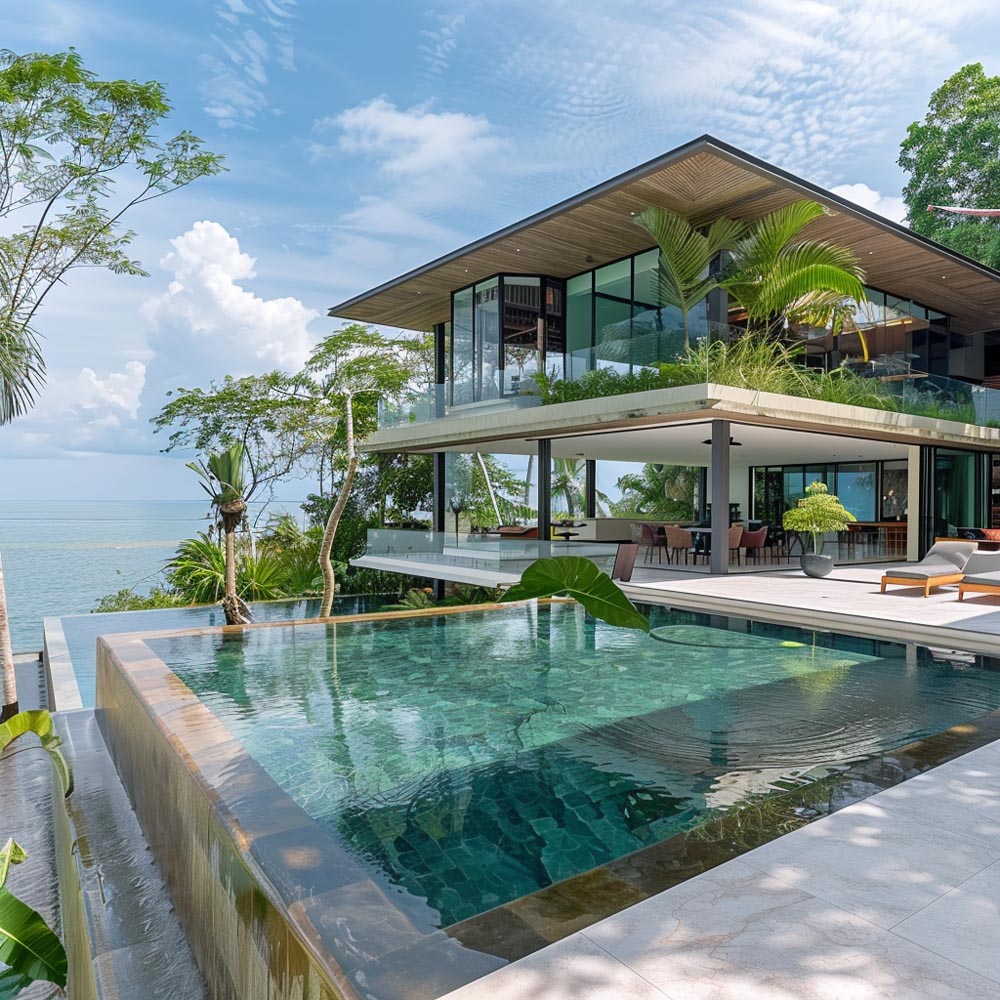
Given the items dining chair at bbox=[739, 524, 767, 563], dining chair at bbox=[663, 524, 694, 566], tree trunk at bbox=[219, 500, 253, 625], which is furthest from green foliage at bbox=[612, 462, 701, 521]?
tree trunk at bbox=[219, 500, 253, 625]

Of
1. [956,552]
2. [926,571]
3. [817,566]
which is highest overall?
[956,552]

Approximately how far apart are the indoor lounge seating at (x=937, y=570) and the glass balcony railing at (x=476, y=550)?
4.31 meters

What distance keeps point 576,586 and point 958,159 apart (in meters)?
31.5

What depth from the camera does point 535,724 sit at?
545 centimetres

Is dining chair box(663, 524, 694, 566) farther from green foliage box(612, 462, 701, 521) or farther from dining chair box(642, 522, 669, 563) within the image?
green foliage box(612, 462, 701, 521)

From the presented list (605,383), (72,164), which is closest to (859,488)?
(605,383)

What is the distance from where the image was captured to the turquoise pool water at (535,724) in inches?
141

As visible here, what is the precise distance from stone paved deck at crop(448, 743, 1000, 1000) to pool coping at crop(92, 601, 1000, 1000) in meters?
0.08

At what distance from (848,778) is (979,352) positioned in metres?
24.2

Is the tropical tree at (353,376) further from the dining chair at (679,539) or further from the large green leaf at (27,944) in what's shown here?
the large green leaf at (27,944)

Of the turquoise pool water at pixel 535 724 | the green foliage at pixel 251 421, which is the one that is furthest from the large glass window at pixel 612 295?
the green foliage at pixel 251 421

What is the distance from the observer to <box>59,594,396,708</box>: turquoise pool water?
33.8ft

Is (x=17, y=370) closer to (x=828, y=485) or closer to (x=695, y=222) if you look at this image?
(x=695, y=222)

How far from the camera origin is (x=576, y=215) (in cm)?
1429
